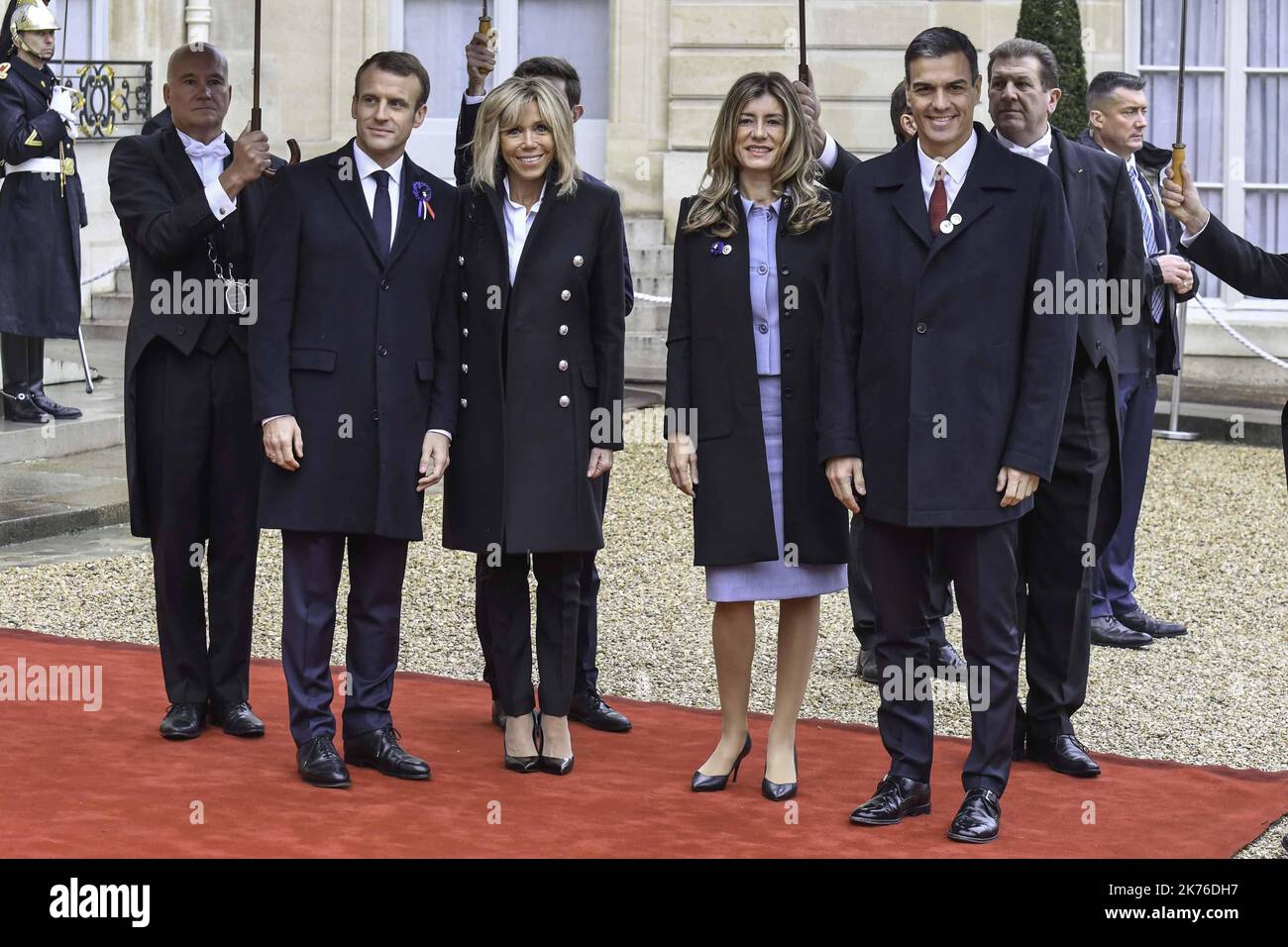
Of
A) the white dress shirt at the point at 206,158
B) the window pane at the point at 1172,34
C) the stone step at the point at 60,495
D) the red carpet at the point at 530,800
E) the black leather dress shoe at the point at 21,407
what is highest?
the window pane at the point at 1172,34

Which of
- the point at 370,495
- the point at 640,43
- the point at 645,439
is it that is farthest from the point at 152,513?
the point at 640,43

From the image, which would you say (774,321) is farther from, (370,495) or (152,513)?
(152,513)

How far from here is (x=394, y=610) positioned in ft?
18.6

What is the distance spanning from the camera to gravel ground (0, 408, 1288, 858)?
21.2 ft

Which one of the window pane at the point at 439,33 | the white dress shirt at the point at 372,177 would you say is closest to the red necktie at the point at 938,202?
the white dress shirt at the point at 372,177

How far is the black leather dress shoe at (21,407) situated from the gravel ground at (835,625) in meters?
2.22

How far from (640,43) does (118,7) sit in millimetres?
4429

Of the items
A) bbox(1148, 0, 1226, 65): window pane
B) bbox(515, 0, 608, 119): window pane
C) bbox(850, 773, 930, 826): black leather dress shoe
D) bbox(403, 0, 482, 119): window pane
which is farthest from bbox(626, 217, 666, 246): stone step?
bbox(850, 773, 930, 826): black leather dress shoe

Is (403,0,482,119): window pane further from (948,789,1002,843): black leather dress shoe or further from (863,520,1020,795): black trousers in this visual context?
(948,789,1002,843): black leather dress shoe

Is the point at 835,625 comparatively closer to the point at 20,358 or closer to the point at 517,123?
the point at 517,123

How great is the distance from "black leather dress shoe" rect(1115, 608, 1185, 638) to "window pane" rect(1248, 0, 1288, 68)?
9.67m

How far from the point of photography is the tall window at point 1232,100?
53.0ft

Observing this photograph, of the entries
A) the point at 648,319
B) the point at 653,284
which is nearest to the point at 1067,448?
the point at 648,319

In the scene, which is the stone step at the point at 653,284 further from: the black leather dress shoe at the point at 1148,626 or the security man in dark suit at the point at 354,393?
the security man in dark suit at the point at 354,393
